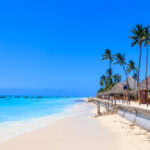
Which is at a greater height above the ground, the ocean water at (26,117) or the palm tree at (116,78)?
the palm tree at (116,78)

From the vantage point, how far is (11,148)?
7.66 meters

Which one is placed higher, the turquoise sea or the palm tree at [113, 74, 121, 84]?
the palm tree at [113, 74, 121, 84]

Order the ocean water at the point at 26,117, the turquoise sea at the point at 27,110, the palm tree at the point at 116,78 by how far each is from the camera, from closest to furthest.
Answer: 1. the ocean water at the point at 26,117
2. the turquoise sea at the point at 27,110
3. the palm tree at the point at 116,78

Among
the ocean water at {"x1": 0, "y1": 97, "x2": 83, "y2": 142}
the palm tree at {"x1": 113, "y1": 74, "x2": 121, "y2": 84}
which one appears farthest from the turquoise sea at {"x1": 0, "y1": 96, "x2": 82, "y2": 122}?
the palm tree at {"x1": 113, "y1": 74, "x2": 121, "y2": 84}

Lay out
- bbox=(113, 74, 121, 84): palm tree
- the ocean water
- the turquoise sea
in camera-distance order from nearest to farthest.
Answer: the ocean water
the turquoise sea
bbox=(113, 74, 121, 84): palm tree

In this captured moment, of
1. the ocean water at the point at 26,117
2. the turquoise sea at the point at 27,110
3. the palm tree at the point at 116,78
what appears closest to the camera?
the ocean water at the point at 26,117

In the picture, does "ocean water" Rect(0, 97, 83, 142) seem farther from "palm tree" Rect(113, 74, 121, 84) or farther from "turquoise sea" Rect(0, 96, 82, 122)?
"palm tree" Rect(113, 74, 121, 84)

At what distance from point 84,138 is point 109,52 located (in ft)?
139

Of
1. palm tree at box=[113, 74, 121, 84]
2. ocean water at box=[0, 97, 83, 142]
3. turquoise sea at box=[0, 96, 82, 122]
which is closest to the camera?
ocean water at box=[0, 97, 83, 142]

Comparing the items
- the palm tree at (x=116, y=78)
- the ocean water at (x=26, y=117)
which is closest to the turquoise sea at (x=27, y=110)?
the ocean water at (x=26, y=117)

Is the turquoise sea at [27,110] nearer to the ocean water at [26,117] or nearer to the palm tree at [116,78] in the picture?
the ocean water at [26,117]

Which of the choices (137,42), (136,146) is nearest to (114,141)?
(136,146)

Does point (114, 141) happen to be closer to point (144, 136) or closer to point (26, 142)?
point (144, 136)

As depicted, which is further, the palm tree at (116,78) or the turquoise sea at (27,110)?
the palm tree at (116,78)
